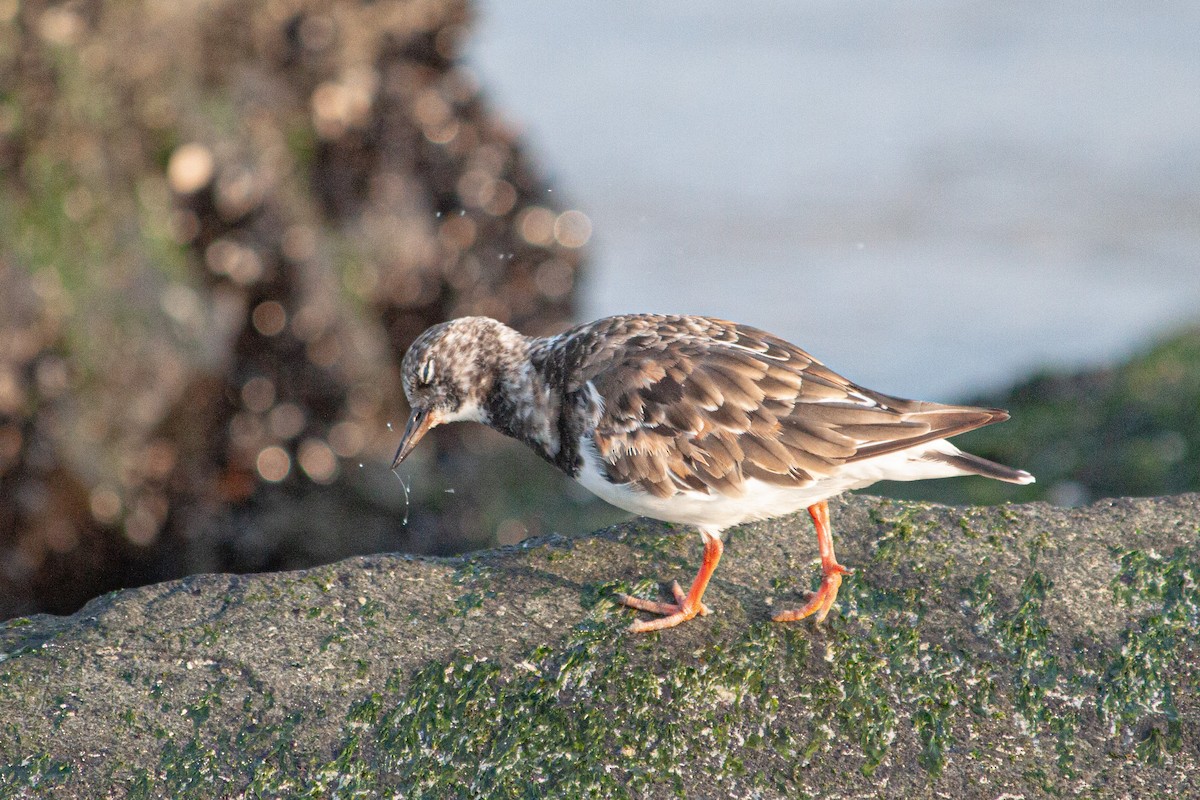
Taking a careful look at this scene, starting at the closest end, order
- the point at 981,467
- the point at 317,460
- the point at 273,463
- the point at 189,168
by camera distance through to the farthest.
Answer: the point at 981,467 < the point at 189,168 < the point at 273,463 < the point at 317,460

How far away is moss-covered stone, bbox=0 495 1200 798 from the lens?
3.79 meters

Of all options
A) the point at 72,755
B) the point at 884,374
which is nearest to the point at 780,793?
the point at 72,755

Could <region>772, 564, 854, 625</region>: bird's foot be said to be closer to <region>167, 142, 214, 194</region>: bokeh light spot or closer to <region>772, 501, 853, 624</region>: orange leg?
<region>772, 501, 853, 624</region>: orange leg

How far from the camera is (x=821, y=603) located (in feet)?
14.2

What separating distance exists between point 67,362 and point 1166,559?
636 centimetres

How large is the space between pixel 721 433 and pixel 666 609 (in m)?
0.67

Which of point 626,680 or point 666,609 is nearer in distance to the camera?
point 626,680

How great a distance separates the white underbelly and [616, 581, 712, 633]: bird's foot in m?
0.29

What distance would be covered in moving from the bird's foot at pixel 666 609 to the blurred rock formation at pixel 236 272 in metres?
3.92

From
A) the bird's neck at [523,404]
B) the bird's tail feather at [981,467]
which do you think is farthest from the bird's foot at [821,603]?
the bird's neck at [523,404]

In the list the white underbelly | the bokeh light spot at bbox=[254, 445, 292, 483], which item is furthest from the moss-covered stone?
the bokeh light spot at bbox=[254, 445, 292, 483]

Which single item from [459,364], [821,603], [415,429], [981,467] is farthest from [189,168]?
[981,467]

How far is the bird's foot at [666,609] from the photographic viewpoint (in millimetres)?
4285

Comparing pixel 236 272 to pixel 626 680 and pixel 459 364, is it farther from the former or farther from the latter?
pixel 626 680
